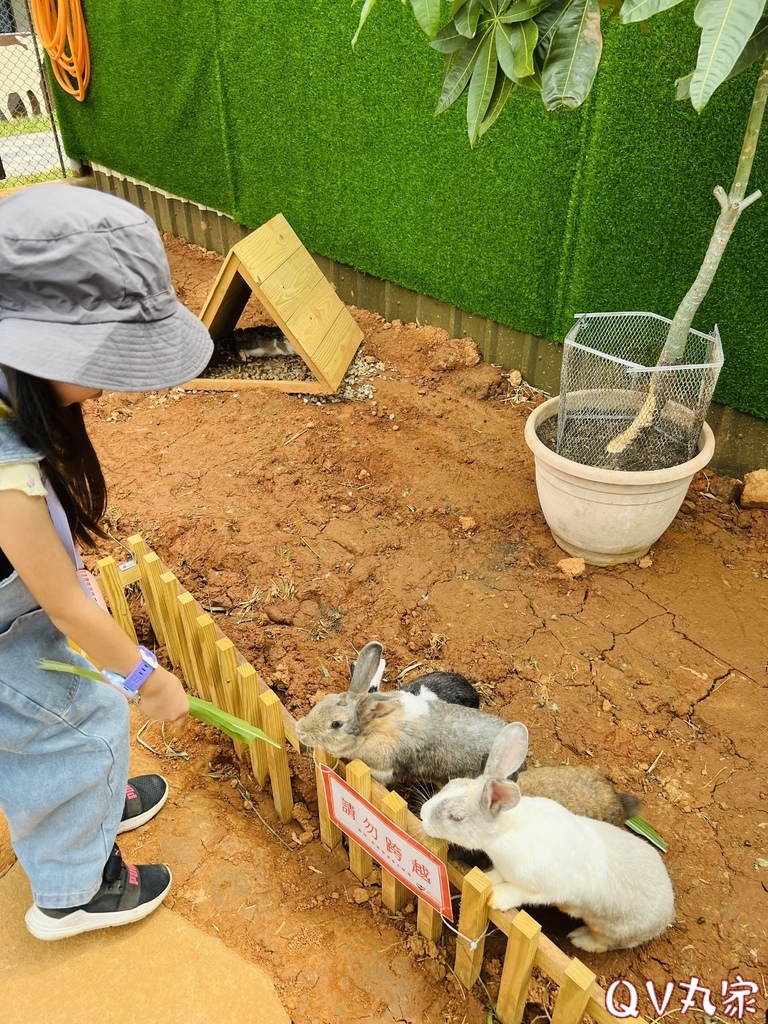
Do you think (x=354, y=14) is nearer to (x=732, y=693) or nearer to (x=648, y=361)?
(x=648, y=361)

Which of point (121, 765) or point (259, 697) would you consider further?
point (259, 697)

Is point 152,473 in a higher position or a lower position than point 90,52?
lower

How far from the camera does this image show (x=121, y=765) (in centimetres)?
196

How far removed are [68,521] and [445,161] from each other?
3.74 meters

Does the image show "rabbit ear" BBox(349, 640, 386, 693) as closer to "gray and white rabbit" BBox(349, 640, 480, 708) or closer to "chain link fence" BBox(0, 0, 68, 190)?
"gray and white rabbit" BBox(349, 640, 480, 708)

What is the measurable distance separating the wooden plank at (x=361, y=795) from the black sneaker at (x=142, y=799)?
0.67 metres

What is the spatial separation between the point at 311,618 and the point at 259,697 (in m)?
0.94

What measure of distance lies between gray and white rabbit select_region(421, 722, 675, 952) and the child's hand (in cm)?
69

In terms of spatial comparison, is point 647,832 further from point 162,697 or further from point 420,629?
point 162,697

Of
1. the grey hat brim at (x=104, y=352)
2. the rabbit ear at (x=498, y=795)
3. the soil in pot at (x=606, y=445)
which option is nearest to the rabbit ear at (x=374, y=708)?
the rabbit ear at (x=498, y=795)

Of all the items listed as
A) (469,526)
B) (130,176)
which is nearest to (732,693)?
(469,526)

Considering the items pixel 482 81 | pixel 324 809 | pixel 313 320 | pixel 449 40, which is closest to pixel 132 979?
pixel 324 809

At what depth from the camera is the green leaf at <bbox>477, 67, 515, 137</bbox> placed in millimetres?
2215

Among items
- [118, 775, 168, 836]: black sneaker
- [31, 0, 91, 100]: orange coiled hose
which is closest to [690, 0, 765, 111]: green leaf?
[118, 775, 168, 836]: black sneaker
